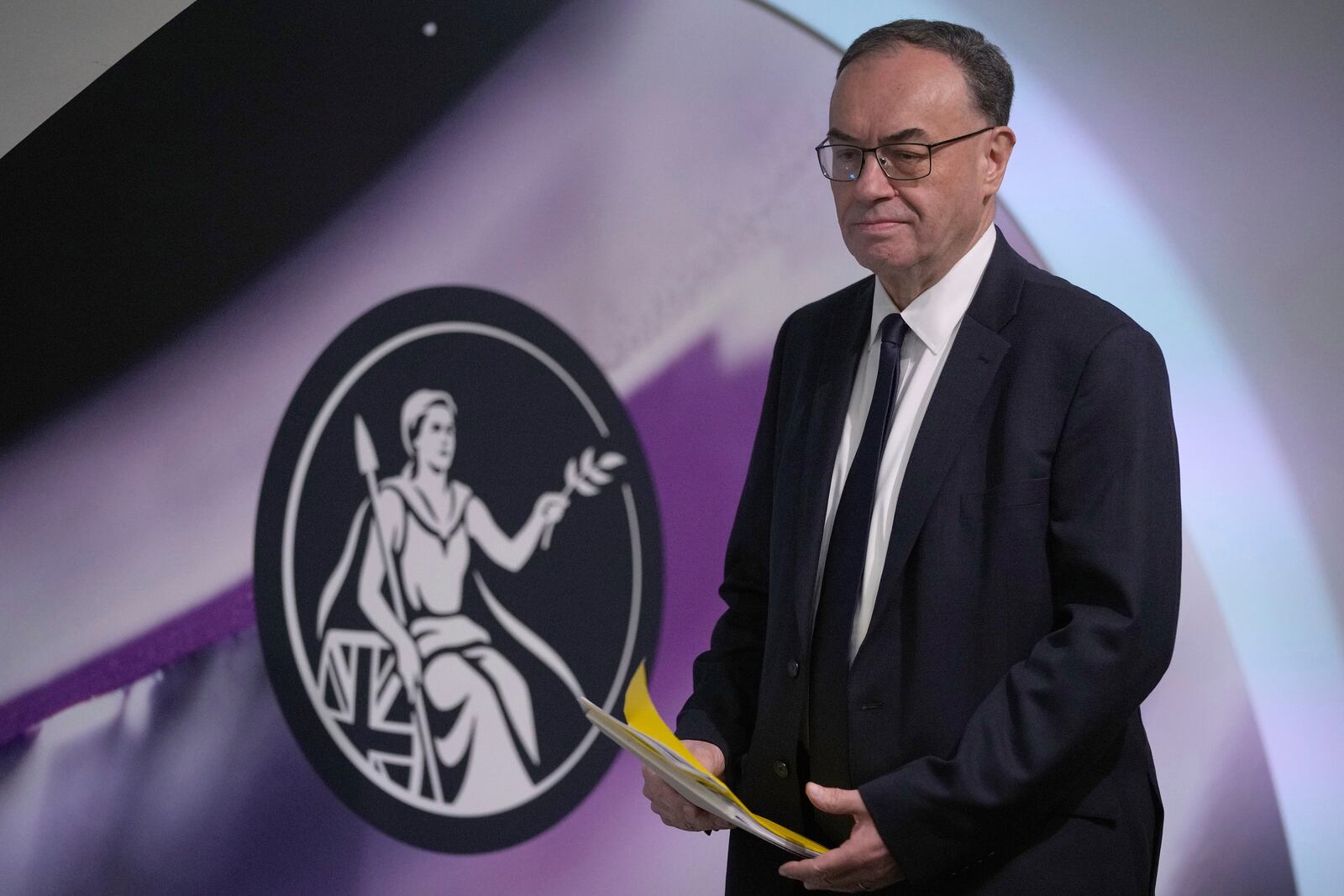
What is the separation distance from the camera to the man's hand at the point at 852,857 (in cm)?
151

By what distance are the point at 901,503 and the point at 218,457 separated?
6.20ft

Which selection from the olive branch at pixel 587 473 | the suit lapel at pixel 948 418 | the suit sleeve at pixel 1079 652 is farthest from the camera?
the olive branch at pixel 587 473

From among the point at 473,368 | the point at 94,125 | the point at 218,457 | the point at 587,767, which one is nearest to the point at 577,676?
the point at 587,767

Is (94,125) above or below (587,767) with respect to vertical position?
above

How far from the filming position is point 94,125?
2980mm

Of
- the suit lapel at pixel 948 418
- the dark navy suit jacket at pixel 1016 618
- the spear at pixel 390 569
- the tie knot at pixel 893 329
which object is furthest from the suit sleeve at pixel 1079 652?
the spear at pixel 390 569

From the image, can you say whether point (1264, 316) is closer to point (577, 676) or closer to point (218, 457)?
point (577, 676)

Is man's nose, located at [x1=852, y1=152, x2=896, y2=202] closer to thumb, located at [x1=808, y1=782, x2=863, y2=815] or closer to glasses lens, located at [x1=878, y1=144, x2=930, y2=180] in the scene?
glasses lens, located at [x1=878, y1=144, x2=930, y2=180]

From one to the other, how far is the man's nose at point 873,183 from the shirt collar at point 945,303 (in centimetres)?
14

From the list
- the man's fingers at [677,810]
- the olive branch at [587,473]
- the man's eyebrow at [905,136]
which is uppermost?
the olive branch at [587,473]

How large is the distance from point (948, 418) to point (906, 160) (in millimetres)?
337

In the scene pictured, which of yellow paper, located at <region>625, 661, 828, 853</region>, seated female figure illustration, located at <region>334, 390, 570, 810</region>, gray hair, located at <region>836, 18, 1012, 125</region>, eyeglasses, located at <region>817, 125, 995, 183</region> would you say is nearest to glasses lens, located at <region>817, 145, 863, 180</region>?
eyeglasses, located at <region>817, 125, 995, 183</region>

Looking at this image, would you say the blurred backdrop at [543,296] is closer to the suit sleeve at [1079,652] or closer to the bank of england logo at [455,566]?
the bank of england logo at [455,566]

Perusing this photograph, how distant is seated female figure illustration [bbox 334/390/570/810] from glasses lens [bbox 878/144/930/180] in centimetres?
138
